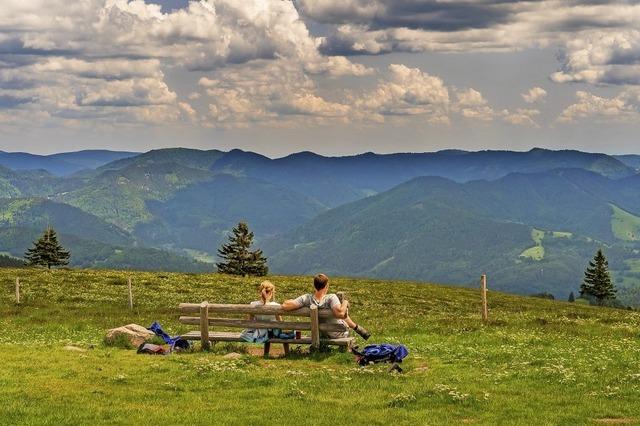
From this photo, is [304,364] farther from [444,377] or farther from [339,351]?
[444,377]

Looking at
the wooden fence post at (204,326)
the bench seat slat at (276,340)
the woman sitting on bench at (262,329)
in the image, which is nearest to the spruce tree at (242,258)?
the bench seat slat at (276,340)

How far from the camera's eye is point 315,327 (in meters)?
23.6

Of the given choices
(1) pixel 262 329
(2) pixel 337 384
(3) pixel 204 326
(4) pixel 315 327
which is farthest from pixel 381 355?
(3) pixel 204 326

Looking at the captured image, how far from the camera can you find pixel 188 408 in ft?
56.3

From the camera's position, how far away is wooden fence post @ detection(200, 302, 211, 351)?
2522 cm

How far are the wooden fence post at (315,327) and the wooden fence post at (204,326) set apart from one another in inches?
154

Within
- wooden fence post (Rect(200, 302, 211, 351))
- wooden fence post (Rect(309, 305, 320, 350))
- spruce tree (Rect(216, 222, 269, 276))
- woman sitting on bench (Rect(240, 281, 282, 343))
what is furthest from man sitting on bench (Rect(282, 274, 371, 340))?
spruce tree (Rect(216, 222, 269, 276))

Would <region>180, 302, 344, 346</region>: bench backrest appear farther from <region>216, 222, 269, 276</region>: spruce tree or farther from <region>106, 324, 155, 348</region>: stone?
<region>216, 222, 269, 276</region>: spruce tree

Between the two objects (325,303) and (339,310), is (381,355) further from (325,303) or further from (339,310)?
(325,303)

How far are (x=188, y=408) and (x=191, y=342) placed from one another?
923 centimetres

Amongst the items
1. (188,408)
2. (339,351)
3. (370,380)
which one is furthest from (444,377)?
(188,408)

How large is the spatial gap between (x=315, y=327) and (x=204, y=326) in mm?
4288

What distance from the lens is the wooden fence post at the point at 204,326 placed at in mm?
25219

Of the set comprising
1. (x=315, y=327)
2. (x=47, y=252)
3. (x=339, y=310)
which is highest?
(x=339, y=310)
